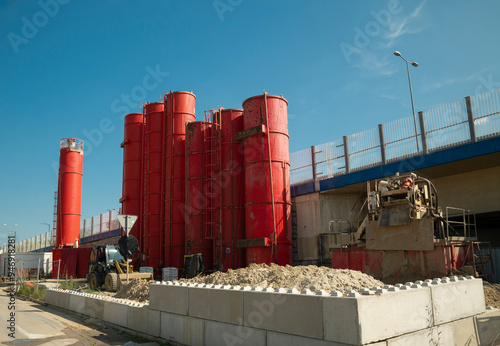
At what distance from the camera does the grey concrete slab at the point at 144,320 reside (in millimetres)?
8078

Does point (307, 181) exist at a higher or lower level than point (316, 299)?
higher

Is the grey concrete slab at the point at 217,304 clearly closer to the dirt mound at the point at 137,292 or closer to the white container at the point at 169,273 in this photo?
the dirt mound at the point at 137,292

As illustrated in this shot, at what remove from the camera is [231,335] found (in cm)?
630

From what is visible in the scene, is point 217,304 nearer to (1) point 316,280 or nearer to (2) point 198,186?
(1) point 316,280

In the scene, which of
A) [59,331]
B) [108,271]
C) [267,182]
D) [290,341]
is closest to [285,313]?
[290,341]

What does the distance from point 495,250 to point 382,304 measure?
1240 centimetres

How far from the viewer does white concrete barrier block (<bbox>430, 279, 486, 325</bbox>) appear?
19.6 feet

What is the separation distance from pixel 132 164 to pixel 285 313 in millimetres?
24585

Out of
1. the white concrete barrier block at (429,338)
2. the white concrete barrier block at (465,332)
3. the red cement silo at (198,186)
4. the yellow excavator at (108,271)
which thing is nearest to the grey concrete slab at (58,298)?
the yellow excavator at (108,271)

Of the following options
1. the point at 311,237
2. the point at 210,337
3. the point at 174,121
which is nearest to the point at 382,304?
the point at 210,337

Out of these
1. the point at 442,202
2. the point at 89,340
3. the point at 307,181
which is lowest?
the point at 89,340

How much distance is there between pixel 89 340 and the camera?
26.9 ft

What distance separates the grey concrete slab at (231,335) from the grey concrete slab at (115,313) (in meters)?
3.21

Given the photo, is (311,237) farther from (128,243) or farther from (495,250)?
(128,243)
